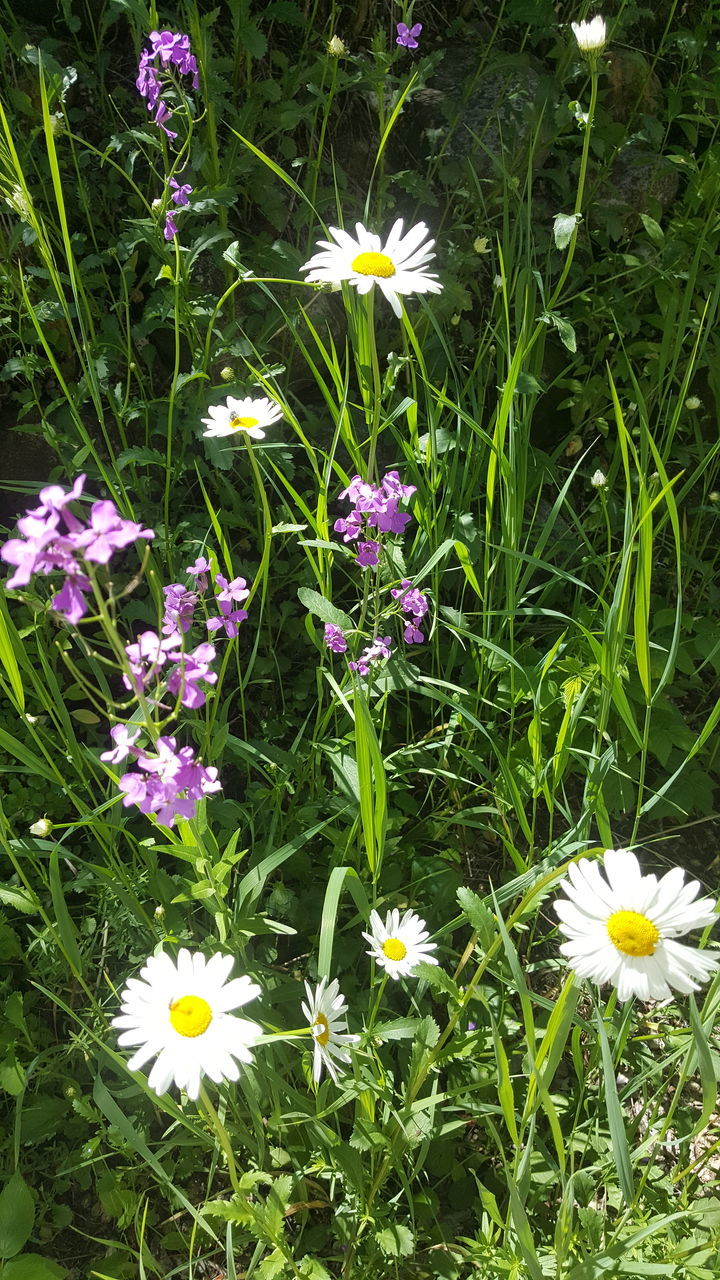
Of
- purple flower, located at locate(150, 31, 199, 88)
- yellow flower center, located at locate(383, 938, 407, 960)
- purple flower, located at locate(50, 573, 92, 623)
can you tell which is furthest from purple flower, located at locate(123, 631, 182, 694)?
purple flower, located at locate(150, 31, 199, 88)

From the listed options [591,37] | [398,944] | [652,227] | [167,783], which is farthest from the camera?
[652,227]

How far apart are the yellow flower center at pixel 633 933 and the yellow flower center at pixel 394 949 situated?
1.41 feet

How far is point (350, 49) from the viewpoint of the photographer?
2215 millimetres

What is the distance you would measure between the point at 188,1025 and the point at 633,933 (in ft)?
1.54

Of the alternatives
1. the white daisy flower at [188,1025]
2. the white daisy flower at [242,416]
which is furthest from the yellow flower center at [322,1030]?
the white daisy flower at [242,416]

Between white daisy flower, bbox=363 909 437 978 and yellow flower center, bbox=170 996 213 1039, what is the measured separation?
31 cm

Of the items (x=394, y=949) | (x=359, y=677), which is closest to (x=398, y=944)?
(x=394, y=949)

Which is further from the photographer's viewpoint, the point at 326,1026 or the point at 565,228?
the point at 565,228

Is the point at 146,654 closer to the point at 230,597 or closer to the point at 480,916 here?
the point at 230,597

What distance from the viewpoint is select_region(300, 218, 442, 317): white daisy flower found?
1263 millimetres

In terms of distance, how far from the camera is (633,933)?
35.4 inches

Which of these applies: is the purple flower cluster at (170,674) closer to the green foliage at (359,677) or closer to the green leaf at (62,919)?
the green foliage at (359,677)

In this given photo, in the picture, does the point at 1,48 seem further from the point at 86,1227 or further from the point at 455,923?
the point at 86,1227

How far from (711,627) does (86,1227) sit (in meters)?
1.63
